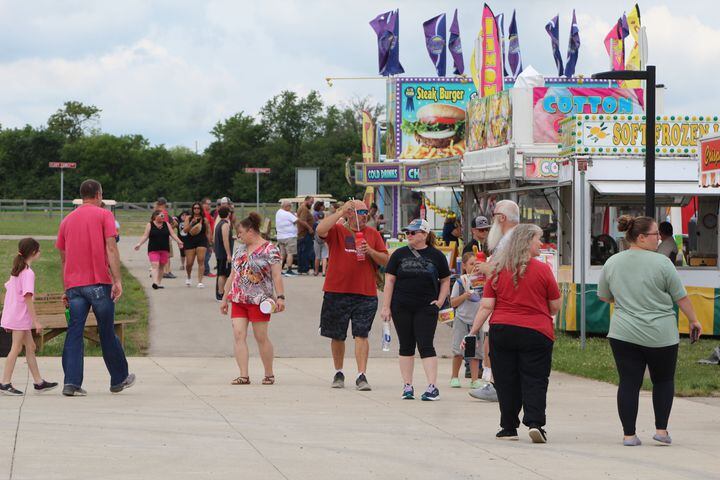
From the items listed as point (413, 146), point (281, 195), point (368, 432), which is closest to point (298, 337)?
point (368, 432)

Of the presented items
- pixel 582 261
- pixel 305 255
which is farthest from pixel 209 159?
pixel 582 261

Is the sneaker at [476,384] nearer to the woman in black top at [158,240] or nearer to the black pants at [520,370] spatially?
the black pants at [520,370]

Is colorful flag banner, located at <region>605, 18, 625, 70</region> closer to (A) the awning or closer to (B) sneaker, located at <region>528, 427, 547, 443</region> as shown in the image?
(A) the awning

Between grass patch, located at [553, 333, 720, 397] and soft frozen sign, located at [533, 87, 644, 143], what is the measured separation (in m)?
7.17

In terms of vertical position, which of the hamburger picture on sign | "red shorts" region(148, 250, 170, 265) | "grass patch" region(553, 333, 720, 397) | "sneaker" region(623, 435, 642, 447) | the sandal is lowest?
"grass patch" region(553, 333, 720, 397)

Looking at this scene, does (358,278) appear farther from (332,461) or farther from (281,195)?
(281,195)

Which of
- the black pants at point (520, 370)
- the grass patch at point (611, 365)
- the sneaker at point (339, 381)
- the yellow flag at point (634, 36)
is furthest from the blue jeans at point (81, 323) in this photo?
the yellow flag at point (634, 36)

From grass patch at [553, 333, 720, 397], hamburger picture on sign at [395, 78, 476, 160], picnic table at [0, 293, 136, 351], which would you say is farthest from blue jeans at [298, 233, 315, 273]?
hamburger picture on sign at [395, 78, 476, 160]

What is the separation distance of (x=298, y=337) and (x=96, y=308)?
631cm

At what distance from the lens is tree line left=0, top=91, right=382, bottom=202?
8931 centimetres

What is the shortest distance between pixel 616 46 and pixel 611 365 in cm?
2434

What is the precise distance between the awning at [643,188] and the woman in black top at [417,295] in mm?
6915

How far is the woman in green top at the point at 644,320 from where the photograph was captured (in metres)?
8.40

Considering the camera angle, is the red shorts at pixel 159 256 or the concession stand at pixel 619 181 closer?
the concession stand at pixel 619 181
